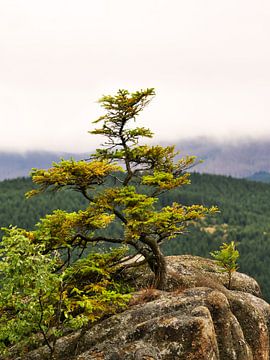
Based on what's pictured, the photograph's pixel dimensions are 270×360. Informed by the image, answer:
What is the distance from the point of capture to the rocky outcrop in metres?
20.1

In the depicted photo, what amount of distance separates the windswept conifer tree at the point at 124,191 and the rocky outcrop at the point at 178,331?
3.82 meters

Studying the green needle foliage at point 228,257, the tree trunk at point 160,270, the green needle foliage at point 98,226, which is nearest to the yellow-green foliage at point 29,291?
the green needle foliage at point 98,226

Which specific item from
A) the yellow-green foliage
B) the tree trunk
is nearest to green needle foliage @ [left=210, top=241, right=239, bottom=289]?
the tree trunk

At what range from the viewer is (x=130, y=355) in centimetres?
1989

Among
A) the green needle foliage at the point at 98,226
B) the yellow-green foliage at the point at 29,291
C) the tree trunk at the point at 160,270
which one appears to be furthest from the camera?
the tree trunk at the point at 160,270

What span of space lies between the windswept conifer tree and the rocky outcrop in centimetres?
382

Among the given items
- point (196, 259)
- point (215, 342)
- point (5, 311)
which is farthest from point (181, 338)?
point (196, 259)

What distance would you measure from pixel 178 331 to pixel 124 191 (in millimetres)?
7704

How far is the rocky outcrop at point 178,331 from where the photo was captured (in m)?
20.1

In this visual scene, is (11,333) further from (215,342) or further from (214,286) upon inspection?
(214,286)

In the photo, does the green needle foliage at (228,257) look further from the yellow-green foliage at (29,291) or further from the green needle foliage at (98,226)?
the yellow-green foliage at (29,291)

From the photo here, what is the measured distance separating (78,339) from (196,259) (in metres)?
14.8

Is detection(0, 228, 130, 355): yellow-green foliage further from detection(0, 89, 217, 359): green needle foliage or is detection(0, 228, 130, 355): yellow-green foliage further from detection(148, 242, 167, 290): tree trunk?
detection(148, 242, 167, 290): tree trunk

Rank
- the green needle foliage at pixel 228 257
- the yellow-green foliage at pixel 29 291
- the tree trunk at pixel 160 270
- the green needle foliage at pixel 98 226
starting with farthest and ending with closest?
the green needle foliage at pixel 228 257 < the tree trunk at pixel 160 270 < the green needle foliage at pixel 98 226 < the yellow-green foliage at pixel 29 291
